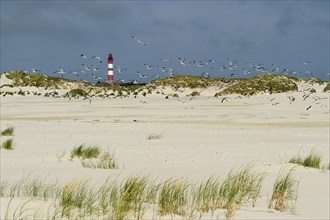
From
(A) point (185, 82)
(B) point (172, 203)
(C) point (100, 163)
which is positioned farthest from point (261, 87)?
(B) point (172, 203)

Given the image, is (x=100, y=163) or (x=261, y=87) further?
(x=261, y=87)

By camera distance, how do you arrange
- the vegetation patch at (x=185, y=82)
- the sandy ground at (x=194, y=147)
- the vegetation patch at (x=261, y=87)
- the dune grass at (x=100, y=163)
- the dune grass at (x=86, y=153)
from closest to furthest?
the sandy ground at (x=194, y=147) → the dune grass at (x=100, y=163) → the dune grass at (x=86, y=153) → the vegetation patch at (x=261, y=87) → the vegetation patch at (x=185, y=82)

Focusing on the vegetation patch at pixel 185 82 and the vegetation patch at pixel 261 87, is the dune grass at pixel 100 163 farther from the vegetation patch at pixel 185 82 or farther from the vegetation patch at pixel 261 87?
the vegetation patch at pixel 185 82

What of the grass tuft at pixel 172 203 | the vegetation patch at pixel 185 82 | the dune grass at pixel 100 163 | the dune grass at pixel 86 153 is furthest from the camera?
the vegetation patch at pixel 185 82

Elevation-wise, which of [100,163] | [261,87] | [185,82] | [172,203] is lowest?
[100,163]

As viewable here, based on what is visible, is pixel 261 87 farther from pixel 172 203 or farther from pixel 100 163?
pixel 172 203

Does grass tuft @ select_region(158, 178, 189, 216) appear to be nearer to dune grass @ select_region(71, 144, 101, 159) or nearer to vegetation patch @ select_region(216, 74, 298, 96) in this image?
dune grass @ select_region(71, 144, 101, 159)

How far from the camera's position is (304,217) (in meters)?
6.90

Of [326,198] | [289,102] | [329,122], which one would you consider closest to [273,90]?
[289,102]

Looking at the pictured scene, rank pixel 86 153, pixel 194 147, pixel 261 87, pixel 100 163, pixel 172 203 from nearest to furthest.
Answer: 1. pixel 172 203
2. pixel 100 163
3. pixel 86 153
4. pixel 194 147
5. pixel 261 87

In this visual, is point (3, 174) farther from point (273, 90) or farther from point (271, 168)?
point (273, 90)

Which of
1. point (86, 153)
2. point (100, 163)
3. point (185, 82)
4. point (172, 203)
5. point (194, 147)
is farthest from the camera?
point (185, 82)

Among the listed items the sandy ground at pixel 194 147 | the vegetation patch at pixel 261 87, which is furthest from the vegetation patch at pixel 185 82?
the sandy ground at pixel 194 147

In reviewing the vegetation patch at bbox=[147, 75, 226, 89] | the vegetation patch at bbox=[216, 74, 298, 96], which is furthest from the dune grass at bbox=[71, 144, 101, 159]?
the vegetation patch at bbox=[147, 75, 226, 89]
